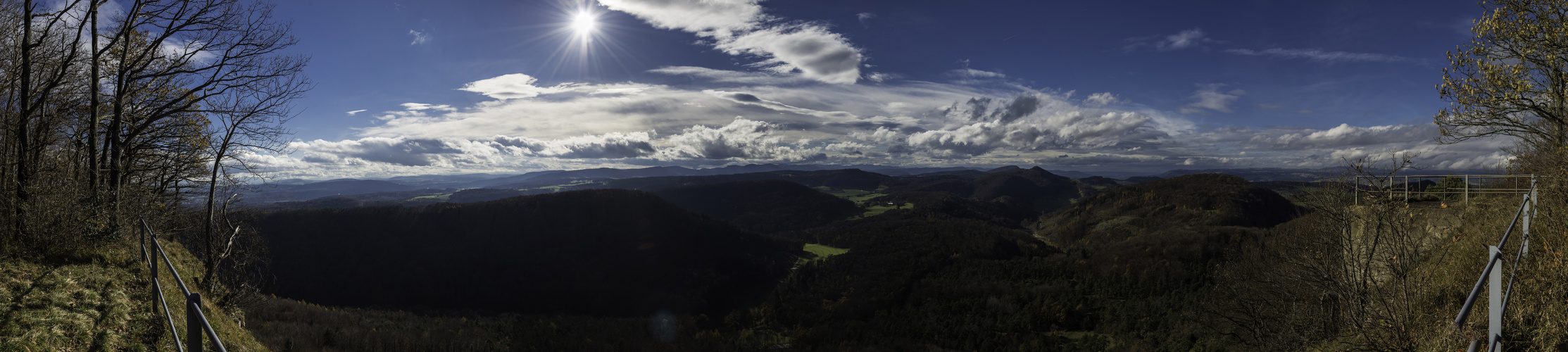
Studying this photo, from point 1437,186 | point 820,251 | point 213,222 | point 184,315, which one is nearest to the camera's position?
point 184,315

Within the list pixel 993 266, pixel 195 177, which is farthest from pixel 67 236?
pixel 993 266

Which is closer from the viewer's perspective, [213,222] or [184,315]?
[184,315]

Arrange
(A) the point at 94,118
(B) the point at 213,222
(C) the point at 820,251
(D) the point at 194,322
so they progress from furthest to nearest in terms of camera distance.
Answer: (C) the point at 820,251 → (B) the point at 213,222 → (A) the point at 94,118 → (D) the point at 194,322

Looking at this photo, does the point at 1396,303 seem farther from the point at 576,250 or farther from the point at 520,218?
the point at 520,218

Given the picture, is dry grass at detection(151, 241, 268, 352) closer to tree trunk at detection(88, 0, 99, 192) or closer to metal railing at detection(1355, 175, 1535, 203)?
tree trunk at detection(88, 0, 99, 192)

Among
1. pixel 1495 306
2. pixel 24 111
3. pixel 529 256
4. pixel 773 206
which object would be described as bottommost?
pixel 529 256

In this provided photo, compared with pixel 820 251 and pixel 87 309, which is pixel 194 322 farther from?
pixel 820 251

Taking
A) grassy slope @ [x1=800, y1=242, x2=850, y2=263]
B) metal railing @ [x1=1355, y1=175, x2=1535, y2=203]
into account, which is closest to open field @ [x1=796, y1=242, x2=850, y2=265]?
grassy slope @ [x1=800, y1=242, x2=850, y2=263]

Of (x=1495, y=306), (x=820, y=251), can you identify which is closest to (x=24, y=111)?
(x=1495, y=306)
